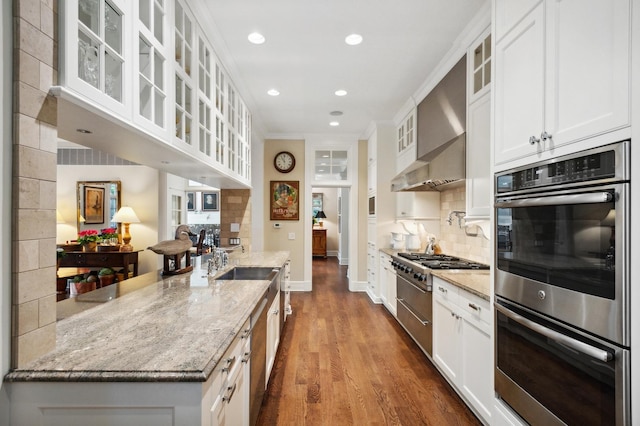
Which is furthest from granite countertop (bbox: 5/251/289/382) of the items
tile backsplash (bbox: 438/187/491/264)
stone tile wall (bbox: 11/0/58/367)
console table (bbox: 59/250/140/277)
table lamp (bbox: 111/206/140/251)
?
table lamp (bbox: 111/206/140/251)

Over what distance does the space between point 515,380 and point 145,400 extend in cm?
162

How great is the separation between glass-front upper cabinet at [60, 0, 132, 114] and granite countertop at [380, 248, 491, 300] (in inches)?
80.9

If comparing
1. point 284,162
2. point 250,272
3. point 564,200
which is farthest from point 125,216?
point 564,200

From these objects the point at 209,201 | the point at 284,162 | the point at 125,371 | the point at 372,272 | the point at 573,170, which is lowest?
the point at 372,272

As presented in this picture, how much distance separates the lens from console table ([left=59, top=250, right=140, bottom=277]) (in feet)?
14.3

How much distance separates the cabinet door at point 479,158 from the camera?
236cm

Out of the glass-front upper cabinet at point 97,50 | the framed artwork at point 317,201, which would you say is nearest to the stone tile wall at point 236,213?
the glass-front upper cabinet at point 97,50

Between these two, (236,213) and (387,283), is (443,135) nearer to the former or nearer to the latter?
(387,283)

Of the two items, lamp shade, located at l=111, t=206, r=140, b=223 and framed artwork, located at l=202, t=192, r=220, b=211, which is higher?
framed artwork, located at l=202, t=192, r=220, b=211

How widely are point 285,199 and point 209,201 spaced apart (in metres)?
2.45

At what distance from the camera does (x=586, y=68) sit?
1.18 m

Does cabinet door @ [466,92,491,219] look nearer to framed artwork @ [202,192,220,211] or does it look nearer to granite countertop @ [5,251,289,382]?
granite countertop @ [5,251,289,382]

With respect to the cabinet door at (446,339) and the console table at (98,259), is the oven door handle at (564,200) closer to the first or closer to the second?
the cabinet door at (446,339)

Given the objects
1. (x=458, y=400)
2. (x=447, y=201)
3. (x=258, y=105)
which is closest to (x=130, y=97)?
(x=458, y=400)
